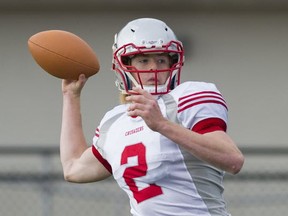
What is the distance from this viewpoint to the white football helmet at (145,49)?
4051 mm

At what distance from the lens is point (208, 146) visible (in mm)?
3668

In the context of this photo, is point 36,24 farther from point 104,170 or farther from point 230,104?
point 104,170

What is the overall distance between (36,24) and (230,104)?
1.85 meters

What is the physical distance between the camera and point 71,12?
950cm

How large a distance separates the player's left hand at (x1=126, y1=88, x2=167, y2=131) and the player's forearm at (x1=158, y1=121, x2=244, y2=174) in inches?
1.0

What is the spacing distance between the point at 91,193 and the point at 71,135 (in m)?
3.11

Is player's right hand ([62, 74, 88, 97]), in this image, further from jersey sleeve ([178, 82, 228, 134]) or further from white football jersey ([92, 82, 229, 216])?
jersey sleeve ([178, 82, 228, 134])

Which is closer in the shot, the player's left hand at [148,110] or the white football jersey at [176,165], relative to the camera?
the player's left hand at [148,110]

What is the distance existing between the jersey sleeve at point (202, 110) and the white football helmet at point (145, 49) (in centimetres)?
15

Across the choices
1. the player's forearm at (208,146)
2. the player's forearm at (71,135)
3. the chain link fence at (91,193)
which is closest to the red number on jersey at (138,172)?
the player's forearm at (208,146)

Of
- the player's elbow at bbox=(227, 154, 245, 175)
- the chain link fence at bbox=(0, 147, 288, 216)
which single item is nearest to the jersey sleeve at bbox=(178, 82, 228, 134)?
the player's elbow at bbox=(227, 154, 245, 175)

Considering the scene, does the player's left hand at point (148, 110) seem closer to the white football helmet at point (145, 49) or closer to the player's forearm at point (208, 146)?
the player's forearm at point (208, 146)

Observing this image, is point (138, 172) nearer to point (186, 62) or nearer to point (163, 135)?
point (163, 135)

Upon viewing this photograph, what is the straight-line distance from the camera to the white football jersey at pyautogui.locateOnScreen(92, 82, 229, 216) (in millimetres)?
3857
